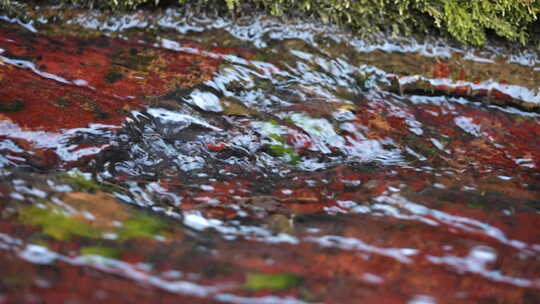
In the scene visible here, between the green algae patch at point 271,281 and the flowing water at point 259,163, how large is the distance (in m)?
0.01

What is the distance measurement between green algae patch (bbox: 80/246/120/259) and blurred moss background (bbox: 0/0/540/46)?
2.39 metres

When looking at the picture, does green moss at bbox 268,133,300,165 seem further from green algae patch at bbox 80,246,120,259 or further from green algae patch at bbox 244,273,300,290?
green algae patch at bbox 80,246,120,259

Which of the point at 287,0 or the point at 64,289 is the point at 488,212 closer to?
the point at 64,289

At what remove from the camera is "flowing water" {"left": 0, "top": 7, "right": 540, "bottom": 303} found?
1424 mm

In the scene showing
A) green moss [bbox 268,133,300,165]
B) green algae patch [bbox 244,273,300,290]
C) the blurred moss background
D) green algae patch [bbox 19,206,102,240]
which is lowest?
green moss [bbox 268,133,300,165]

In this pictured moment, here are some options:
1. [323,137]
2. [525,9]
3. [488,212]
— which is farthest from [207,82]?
[525,9]

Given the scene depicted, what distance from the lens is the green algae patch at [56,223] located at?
1.52 meters

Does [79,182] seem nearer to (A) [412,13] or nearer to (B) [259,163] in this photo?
(B) [259,163]

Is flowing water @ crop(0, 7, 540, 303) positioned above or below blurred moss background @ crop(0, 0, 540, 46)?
below

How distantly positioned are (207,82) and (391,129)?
44.6 inches

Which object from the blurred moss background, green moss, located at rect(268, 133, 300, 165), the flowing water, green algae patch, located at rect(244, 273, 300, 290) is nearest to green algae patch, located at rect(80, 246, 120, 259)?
the flowing water

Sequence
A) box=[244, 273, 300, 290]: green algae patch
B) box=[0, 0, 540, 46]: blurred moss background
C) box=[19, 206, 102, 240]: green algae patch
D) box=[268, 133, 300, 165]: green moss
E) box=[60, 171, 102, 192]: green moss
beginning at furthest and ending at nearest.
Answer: box=[0, 0, 540, 46]: blurred moss background → box=[268, 133, 300, 165]: green moss → box=[60, 171, 102, 192]: green moss → box=[19, 206, 102, 240]: green algae patch → box=[244, 273, 300, 290]: green algae patch

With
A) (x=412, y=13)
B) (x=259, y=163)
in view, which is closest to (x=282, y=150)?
(x=259, y=163)

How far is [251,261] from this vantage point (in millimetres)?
1516
